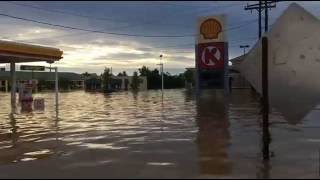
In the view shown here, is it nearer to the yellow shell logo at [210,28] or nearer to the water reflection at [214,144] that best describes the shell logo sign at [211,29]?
the yellow shell logo at [210,28]

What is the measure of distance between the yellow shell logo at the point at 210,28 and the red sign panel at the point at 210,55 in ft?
2.25

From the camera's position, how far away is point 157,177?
34.7 ft

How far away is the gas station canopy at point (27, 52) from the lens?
3956cm

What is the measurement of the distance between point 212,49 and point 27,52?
14.7 m

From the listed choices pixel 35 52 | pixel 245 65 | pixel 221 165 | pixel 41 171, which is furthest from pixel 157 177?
pixel 35 52

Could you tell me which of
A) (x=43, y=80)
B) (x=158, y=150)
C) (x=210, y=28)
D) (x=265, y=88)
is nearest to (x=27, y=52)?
(x=210, y=28)

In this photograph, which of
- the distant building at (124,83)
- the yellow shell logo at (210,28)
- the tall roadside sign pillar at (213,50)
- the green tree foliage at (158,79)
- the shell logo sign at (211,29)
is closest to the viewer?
the tall roadside sign pillar at (213,50)

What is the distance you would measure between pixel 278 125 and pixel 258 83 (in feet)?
20.7

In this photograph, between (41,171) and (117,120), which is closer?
(41,171)

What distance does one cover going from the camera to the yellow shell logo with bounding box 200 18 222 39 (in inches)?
1780

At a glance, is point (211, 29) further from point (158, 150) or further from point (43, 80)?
point (43, 80)

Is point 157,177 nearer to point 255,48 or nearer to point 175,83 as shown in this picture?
point 255,48

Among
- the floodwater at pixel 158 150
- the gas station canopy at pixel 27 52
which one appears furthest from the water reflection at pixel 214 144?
the gas station canopy at pixel 27 52

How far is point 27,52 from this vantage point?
42.2 meters
